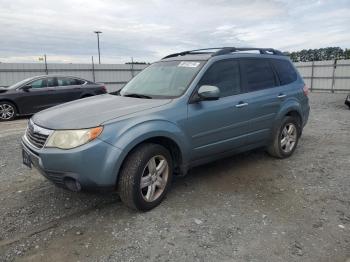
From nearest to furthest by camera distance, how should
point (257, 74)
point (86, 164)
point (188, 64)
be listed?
point (86, 164) → point (188, 64) → point (257, 74)

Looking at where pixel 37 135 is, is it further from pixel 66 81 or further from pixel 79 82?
pixel 79 82

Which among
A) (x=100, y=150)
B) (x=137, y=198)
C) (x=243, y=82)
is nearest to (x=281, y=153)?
(x=243, y=82)

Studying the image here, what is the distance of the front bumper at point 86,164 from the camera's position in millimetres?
3320

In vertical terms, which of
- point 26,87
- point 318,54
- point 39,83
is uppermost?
point 318,54

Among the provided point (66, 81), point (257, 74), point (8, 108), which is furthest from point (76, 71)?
point (257, 74)

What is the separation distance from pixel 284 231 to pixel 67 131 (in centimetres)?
235

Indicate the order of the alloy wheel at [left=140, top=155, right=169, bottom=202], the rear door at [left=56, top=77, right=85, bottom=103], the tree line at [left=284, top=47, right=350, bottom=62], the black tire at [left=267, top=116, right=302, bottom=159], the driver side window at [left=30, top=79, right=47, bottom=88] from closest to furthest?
the alloy wheel at [left=140, top=155, right=169, bottom=202]
the black tire at [left=267, top=116, right=302, bottom=159]
the driver side window at [left=30, top=79, right=47, bottom=88]
the rear door at [left=56, top=77, right=85, bottom=103]
the tree line at [left=284, top=47, right=350, bottom=62]

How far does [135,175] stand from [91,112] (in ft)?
2.76

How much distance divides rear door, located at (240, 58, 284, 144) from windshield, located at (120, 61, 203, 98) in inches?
35.6

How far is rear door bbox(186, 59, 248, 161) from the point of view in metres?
4.21

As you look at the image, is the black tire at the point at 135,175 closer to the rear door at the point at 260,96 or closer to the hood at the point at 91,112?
the hood at the point at 91,112

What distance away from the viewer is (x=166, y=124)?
3854mm

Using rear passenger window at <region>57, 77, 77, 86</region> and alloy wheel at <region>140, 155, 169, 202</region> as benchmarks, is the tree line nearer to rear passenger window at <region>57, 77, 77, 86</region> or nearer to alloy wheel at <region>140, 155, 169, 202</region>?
rear passenger window at <region>57, 77, 77, 86</region>

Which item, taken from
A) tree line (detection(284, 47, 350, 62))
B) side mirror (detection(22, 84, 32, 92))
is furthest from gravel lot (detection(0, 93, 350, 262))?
tree line (detection(284, 47, 350, 62))
